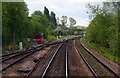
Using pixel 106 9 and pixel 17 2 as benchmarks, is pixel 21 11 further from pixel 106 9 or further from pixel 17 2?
pixel 106 9

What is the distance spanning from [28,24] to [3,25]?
12599 mm

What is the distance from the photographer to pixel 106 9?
4850 centimetres

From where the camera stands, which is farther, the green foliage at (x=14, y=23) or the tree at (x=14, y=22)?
the tree at (x=14, y=22)

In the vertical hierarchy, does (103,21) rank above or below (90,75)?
above

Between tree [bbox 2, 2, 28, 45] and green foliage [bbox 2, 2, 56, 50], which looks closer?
green foliage [bbox 2, 2, 56, 50]

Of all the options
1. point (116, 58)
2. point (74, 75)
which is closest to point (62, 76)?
point (74, 75)

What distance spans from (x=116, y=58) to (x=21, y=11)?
85.9 ft

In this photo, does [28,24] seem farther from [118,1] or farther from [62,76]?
[62,76]

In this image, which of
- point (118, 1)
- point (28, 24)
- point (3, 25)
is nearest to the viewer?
point (118, 1)

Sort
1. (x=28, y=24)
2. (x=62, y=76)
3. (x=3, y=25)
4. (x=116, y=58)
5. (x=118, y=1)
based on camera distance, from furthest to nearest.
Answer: (x=28, y=24)
(x=3, y=25)
(x=118, y=1)
(x=116, y=58)
(x=62, y=76)

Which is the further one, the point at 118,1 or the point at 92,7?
the point at 92,7

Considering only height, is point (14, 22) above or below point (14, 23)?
above

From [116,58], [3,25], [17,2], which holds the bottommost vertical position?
[116,58]

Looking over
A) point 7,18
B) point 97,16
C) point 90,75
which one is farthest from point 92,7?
point 90,75
